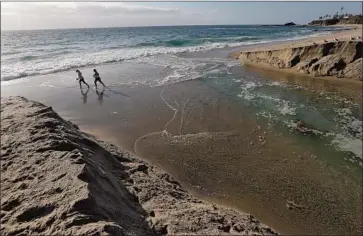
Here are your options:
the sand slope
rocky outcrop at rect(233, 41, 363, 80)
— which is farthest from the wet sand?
rocky outcrop at rect(233, 41, 363, 80)

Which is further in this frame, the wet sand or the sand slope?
the wet sand

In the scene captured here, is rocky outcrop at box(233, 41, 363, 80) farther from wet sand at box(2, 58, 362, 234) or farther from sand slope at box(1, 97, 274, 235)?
sand slope at box(1, 97, 274, 235)

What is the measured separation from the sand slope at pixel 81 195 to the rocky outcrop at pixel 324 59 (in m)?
15.0

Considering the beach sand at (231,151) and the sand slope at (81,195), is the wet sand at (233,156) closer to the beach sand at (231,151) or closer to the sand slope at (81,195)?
the beach sand at (231,151)

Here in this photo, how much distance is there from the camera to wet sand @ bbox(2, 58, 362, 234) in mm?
5883

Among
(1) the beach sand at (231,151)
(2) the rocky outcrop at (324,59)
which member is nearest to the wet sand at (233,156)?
(1) the beach sand at (231,151)

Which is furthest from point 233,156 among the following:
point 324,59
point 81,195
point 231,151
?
point 324,59

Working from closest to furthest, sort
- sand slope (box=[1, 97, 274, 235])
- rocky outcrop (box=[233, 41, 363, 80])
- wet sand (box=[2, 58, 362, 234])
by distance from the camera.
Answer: sand slope (box=[1, 97, 274, 235]) < wet sand (box=[2, 58, 362, 234]) < rocky outcrop (box=[233, 41, 363, 80])

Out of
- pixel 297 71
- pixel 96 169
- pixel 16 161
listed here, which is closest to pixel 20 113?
pixel 16 161

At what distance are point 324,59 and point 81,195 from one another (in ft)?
61.1

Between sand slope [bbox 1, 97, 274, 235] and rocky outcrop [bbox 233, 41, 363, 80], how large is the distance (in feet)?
49.1

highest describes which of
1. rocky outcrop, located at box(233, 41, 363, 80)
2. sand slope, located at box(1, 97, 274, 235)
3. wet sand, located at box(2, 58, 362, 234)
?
rocky outcrop, located at box(233, 41, 363, 80)

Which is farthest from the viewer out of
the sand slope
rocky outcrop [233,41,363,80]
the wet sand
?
rocky outcrop [233,41,363,80]

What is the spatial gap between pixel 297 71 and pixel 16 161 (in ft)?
59.1
